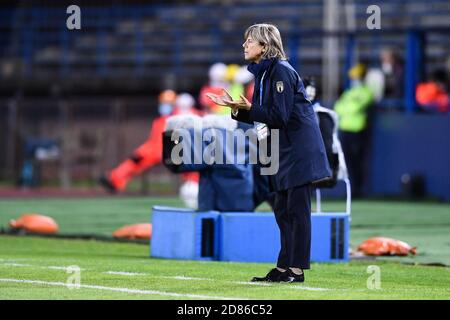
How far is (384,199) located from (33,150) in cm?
1012

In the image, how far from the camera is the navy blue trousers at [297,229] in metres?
9.81

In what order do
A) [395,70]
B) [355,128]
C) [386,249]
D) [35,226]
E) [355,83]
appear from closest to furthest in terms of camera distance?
1. [386,249]
2. [35,226]
3. [355,128]
4. [355,83]
5. [395,70]

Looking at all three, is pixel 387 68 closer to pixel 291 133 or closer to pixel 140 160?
pixel 140 160

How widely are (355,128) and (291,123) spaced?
55.3ft

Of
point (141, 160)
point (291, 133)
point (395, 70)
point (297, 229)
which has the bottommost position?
point (141, 160)

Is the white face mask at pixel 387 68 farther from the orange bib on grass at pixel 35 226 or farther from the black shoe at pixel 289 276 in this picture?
the black shoe at pixel 289 276

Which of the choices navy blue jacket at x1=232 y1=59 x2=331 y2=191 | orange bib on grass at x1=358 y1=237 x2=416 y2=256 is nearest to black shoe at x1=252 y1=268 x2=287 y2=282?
navy blue jacket at x1=232 y1=59 x2=331 y2=191

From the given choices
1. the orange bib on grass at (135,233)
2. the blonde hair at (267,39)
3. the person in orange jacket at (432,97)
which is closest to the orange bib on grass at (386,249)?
the orange bib on grass at (135,233)

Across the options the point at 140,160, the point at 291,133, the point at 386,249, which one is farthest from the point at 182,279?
the point at 140,160

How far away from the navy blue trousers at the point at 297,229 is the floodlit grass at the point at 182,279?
0.68ft

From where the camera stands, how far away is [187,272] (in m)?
10.9

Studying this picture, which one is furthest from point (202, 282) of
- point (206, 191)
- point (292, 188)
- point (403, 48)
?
point (403, 48)

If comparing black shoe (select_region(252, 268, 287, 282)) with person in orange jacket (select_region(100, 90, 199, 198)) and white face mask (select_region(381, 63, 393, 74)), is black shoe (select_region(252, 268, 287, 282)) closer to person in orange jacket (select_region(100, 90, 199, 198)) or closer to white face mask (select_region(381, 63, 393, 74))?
person in orange jacket (select_region(100, 90, 199, 198))

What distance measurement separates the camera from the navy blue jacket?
9711mm
